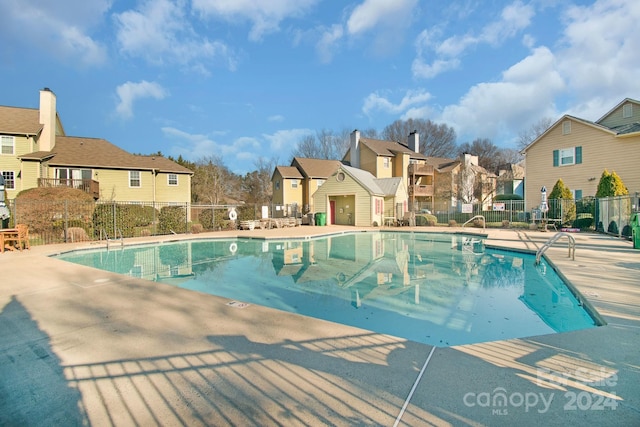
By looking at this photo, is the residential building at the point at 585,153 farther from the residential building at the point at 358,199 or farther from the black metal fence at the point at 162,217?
the residential building at the point at 358,199

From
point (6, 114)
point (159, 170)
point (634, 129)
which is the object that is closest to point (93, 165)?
point (159, 170)

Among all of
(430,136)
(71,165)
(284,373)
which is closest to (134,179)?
(71,165)

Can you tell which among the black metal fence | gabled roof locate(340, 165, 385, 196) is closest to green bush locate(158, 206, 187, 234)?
the black metal fence

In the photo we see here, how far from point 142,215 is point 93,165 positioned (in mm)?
7722

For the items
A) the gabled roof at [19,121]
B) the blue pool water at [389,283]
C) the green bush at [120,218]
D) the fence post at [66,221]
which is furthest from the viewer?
the gabled roof at [19,121]

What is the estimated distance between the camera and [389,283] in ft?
27.1

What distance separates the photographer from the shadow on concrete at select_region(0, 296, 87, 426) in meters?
2.52

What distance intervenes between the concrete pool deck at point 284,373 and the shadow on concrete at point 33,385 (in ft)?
0.04

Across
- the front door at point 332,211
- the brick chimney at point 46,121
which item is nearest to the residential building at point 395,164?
the front door at point 332,211

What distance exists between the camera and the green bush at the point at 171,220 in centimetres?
1884

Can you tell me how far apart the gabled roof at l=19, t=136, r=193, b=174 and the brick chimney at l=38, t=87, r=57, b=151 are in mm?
538

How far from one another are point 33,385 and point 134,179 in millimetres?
24918

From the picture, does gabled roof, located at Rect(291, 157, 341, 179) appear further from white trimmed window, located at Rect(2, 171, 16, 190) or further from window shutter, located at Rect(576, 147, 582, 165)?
white trimmed window, located at Rect(2, 171, 16, 190)

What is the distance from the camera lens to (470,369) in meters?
3.08
